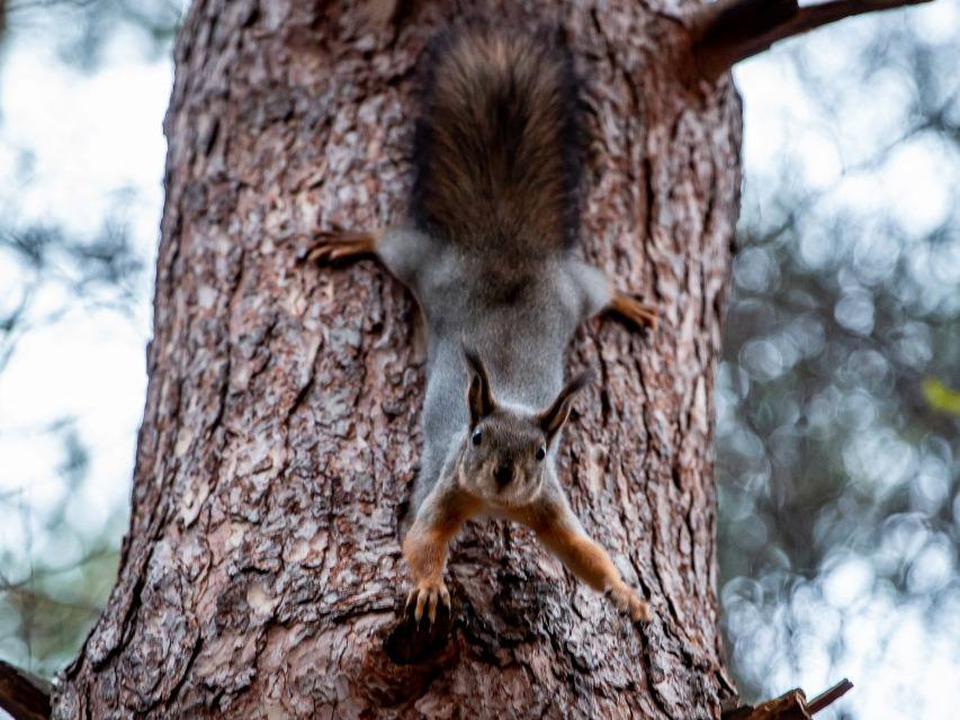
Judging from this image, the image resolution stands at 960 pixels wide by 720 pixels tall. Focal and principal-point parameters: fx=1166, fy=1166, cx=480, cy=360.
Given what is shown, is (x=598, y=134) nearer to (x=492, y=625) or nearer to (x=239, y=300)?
(x=239, y=300)

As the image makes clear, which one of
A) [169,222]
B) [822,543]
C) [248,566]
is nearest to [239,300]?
[169,222]

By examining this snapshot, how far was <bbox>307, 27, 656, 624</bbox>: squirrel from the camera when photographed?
7.52ft

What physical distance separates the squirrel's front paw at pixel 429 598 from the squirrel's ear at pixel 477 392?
50cm

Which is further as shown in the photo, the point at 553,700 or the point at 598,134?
the point at 598,134

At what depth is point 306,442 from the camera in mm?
2195

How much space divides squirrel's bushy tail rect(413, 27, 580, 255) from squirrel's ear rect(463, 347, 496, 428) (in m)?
0.52

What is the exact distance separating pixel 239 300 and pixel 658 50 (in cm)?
118

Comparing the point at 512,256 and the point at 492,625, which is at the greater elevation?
the point at 512,256

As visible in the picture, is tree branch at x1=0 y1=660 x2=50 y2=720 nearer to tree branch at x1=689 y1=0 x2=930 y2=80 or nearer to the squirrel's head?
the squirrel's head

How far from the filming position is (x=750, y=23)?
2.68m

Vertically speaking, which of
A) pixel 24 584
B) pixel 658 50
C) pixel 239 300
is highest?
pixel 658 50

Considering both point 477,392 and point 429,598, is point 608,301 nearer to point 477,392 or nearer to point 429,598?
point 477,392

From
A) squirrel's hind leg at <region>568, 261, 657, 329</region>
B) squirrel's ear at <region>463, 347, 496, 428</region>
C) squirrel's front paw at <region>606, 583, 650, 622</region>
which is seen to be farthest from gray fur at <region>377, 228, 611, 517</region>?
squirrel's front paw at <region>606, 583, 650, 622</region>

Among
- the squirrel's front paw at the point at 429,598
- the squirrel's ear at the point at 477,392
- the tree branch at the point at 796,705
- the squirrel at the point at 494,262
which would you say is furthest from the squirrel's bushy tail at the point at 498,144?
the tree branch at the point at 796,705
